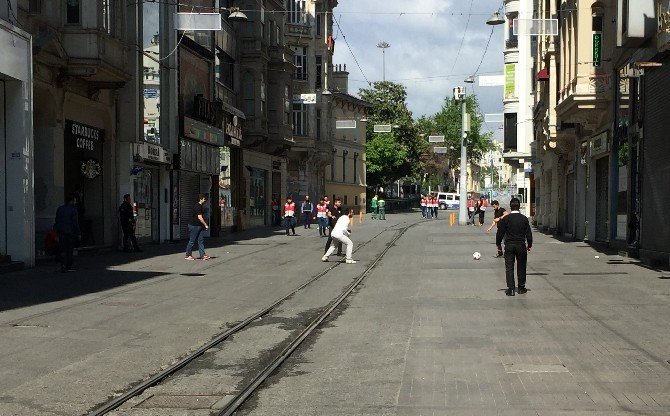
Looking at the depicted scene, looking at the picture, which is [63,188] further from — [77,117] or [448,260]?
[448,260]

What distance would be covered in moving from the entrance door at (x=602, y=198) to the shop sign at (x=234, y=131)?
16807 millimetres

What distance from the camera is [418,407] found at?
7.05m

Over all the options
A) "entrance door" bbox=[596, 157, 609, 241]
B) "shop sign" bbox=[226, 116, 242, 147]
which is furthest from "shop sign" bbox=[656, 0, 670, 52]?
"shop sign" bbox=[226, 116, 242, 147]

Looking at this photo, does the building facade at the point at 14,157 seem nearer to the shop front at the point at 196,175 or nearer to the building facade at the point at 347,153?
the shop front at the point at 196,175

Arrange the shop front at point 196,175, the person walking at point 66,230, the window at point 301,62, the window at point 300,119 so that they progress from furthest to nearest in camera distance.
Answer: the window at point 301,62
the window at point 300,119
the shop front at point 196,175
the person walking at point 66,230

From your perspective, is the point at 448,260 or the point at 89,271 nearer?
the point at 89,271

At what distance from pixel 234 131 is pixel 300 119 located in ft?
57.7

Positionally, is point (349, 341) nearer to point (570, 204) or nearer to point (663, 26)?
point (663, 26)

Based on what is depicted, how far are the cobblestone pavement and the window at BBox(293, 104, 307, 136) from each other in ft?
132

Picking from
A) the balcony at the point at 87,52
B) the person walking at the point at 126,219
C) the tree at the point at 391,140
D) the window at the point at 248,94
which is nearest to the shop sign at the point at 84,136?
the balcony at the point at 87,52

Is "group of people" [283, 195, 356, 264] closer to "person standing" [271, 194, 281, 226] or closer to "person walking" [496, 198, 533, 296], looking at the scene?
"person walking" [496, 198, 533, 296]

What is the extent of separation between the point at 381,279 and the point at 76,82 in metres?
11.0

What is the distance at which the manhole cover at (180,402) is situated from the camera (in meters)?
7.22

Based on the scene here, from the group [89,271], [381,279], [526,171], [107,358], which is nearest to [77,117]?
[89,271]
